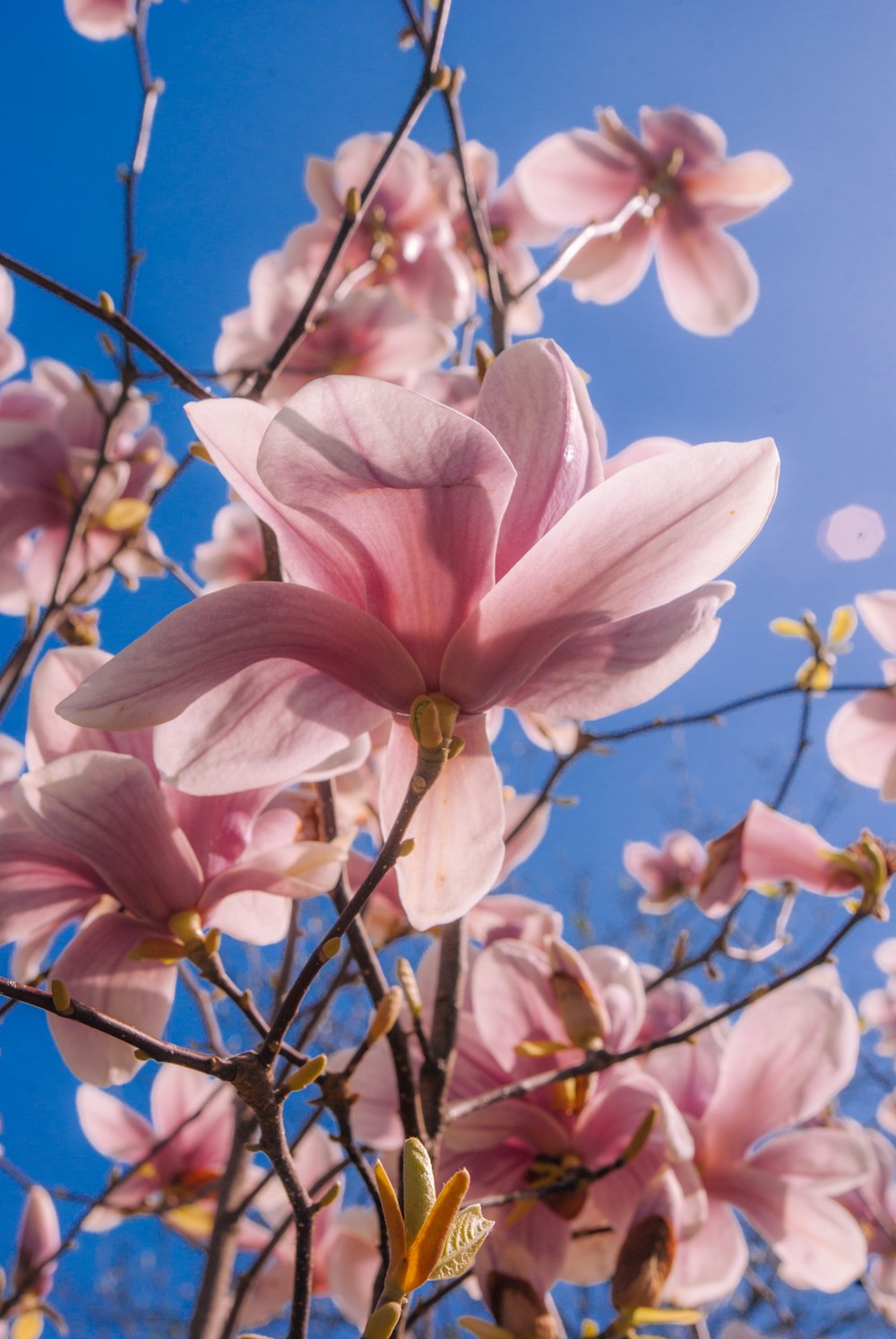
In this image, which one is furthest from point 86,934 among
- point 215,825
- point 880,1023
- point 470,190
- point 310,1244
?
point 880,1023

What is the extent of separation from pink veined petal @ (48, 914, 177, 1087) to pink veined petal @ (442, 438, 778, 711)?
0.32 metres

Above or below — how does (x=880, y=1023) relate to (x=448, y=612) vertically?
below

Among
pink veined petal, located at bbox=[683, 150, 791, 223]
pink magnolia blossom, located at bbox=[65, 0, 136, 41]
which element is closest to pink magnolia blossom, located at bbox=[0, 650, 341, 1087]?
pink veined petal, located at bbox=[683, 150, 791, 223]

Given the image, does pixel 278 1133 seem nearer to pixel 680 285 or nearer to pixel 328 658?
pixel 328 658

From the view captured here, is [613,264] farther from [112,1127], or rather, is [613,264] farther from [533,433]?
[112,1127]

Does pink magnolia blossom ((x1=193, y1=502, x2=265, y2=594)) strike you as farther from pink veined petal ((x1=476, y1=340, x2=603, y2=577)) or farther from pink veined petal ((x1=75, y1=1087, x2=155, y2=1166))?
pink veined petal ((x1=476, y1=340, x2=603, y2=577))

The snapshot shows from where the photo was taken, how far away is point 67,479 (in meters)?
1.47

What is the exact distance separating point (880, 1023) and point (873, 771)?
99cm

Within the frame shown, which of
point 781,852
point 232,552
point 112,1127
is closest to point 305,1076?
point 781,852

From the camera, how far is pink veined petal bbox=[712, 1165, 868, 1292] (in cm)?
91

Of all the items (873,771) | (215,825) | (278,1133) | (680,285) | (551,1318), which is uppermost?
(680,285)

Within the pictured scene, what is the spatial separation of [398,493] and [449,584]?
0.18 ft

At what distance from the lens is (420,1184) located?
327 millimetres

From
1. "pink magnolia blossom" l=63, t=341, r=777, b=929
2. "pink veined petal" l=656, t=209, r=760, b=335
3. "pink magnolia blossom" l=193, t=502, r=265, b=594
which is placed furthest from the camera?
"pink veined petal" l=656, t=209, r=760, b=335
